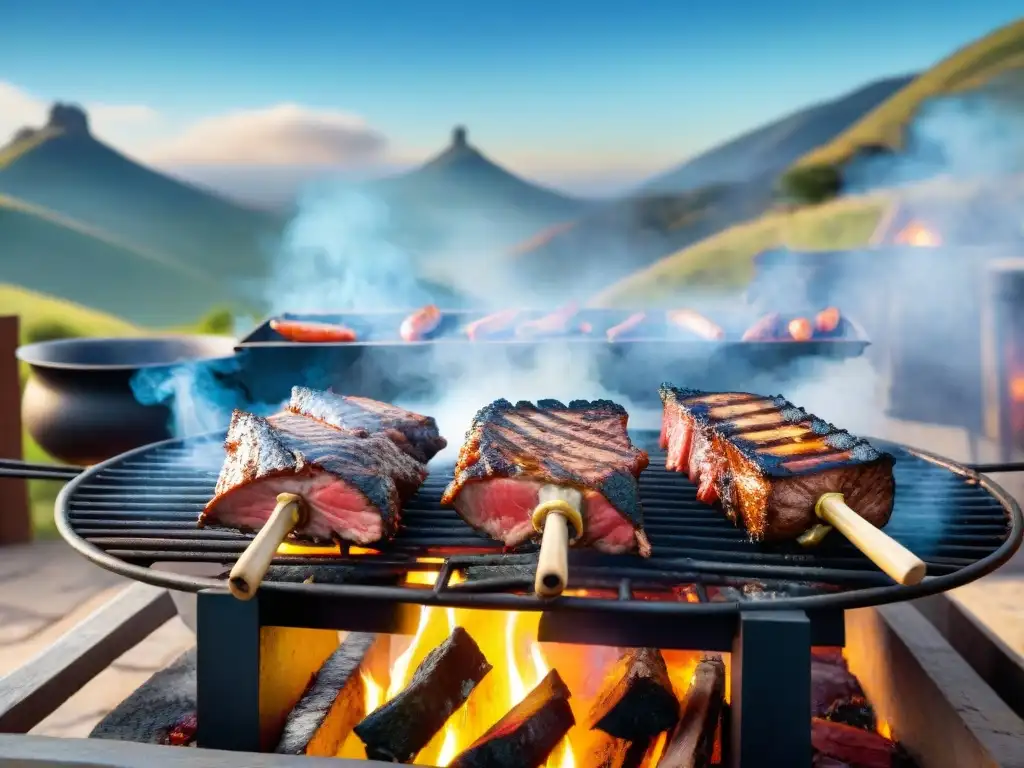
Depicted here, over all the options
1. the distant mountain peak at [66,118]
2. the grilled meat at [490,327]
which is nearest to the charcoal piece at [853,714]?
the grilled meat at [490,327]

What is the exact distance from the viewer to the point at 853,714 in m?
3.23

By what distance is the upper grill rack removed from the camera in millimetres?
2004

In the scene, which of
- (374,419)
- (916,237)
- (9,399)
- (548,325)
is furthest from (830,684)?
(9,399)

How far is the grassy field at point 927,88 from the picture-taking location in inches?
377

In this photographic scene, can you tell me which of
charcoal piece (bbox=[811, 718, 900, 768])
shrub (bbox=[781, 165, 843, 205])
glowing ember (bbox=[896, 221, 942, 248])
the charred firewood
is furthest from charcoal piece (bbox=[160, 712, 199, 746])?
shrub (bbox=[781, 165, 843, 205])

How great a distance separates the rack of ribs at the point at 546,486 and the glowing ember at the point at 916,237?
18.9 ft

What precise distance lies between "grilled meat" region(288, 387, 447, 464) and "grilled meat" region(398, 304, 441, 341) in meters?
2.23

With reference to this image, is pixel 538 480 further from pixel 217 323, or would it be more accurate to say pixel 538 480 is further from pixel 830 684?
pixel 217 323

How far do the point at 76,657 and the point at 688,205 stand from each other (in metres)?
9.29

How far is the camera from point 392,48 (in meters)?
10.5

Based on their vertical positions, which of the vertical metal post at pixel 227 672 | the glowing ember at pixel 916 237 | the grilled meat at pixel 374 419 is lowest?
the vertical metal post at pixel 227 672

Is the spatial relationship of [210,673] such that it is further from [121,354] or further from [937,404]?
[937,404]

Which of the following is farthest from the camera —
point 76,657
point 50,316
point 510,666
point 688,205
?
point 688,205

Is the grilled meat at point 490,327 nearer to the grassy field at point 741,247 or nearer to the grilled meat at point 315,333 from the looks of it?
the grilled meat at point 315,333
